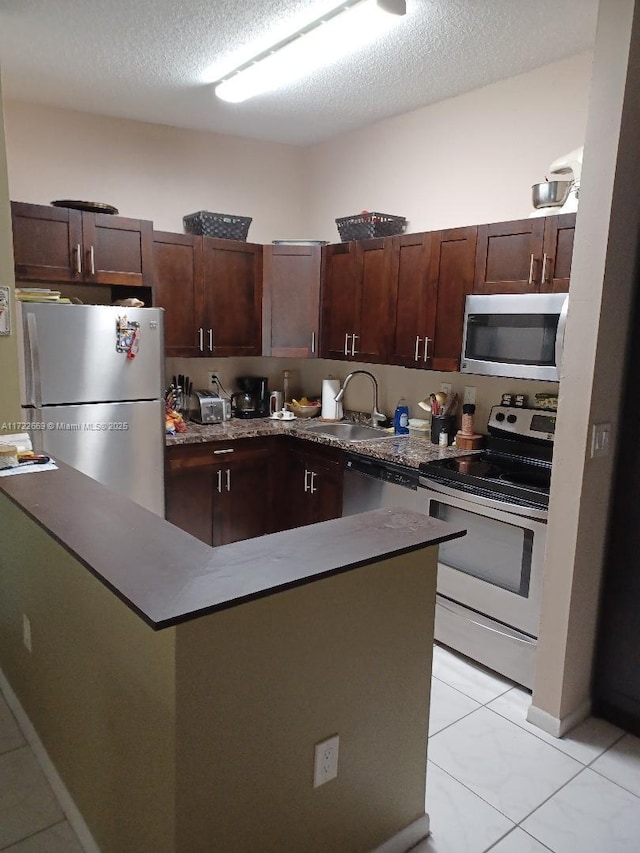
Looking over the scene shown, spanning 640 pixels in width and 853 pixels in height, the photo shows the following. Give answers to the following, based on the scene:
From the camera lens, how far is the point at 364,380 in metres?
4.22

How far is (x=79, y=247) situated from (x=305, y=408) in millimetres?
1809

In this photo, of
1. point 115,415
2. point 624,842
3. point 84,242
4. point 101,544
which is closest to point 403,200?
point 84,242

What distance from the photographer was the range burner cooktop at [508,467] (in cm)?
255

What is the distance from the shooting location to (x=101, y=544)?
1456 mm

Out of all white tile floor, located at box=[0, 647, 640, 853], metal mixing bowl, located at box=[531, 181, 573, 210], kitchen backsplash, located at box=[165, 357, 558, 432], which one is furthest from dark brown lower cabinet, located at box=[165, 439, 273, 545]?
metal mixing bowl, located at box=[531, 181, 573, 210]

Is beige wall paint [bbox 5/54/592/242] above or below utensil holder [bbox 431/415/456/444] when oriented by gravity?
above

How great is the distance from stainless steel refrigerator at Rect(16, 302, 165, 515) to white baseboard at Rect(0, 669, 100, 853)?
45.1 inches

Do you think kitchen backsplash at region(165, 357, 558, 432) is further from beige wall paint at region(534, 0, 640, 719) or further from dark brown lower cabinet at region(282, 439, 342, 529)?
beige wall paint at region(534, 0, 640, 719)

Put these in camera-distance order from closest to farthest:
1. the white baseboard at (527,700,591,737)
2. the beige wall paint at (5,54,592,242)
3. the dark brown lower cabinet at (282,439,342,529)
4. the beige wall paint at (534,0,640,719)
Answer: the beige wall paint at (534,0,640,719)
the white baseboard at (527,700,591,737)
the beige wall paint at (5,54,592,242)
the dark brown lower cabinet at (282,439,342,529)

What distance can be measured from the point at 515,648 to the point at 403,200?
8.97ft

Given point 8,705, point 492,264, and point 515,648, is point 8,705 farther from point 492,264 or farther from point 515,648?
point 492,264

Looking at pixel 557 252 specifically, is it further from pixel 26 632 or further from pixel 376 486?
pixel 26 632

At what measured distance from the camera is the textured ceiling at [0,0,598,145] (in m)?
2.40

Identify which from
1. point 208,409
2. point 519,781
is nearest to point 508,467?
point 519,781
